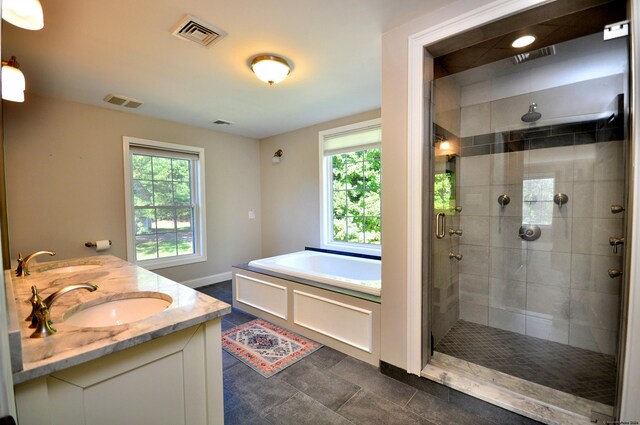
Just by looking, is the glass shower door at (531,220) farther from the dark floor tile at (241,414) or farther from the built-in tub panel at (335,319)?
the dark floor tile at (241,414)

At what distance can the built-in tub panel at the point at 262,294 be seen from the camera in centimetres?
274

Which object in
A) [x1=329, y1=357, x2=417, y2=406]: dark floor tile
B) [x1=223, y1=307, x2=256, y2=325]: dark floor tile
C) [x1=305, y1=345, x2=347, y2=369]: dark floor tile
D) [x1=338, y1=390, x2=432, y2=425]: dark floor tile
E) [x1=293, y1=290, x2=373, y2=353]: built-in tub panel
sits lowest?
[x1=338, y1=390, x2=432, y2=425]: dark floor tile

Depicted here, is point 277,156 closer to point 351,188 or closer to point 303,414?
point 351,188

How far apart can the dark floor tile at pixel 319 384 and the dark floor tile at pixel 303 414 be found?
0.17 ft

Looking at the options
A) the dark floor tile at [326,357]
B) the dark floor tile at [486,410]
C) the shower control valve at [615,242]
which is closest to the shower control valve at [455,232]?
the shower control valve at [615,242]

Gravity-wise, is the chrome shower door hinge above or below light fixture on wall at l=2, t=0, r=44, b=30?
above

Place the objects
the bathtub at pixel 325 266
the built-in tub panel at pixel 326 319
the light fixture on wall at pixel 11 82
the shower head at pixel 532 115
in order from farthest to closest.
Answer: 1. the bathtub at pixel 325 266
2. the shower head at pixel 532 115
3. the built-in tub panel at pixel 326 319
4. the light fixture on wall at pixel 11 82

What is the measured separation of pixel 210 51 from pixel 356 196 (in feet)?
7.59

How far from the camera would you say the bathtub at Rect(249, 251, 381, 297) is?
2.61 meters

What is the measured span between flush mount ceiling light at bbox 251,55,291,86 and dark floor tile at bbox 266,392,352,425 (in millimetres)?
2324

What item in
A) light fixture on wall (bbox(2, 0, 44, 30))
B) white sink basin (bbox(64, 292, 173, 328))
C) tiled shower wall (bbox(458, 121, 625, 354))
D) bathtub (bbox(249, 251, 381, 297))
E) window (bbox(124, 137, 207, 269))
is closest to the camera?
light fixture on wall (bbox(2, 0, 44, 30))

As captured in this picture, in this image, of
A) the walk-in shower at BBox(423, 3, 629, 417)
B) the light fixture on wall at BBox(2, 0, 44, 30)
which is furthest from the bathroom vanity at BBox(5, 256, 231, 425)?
the walk-in shower at BBox(423, 3, 629, 417)

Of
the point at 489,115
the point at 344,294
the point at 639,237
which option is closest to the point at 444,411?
the point at 344,294

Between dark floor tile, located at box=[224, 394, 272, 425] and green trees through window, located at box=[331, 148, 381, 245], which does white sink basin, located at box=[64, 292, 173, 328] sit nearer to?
dark floor tile, located at box=[224, 394, 272, 425]
